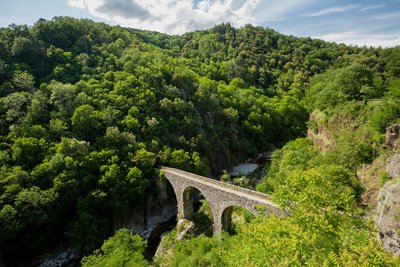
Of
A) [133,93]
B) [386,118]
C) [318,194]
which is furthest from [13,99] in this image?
[386,118]

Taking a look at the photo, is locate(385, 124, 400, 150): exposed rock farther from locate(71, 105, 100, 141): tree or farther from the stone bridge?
locate(71, 105, 100, 141): tree

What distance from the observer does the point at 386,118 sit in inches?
886

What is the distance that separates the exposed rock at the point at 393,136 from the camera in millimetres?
20141

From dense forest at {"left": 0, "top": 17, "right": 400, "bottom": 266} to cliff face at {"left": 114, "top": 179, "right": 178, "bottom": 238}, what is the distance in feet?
3.72

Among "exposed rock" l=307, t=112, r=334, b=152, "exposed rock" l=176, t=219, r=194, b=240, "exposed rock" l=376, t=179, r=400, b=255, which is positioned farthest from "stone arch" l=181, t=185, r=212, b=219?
"exposed rock" l=376, t=179, r=400, b=255

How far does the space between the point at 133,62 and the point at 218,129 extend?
74.0 ft

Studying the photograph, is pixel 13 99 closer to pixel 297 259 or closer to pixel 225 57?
pixel 297 259

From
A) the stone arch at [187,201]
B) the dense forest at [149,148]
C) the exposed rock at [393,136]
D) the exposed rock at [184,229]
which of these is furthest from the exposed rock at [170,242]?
the exposed rock at [393,136]

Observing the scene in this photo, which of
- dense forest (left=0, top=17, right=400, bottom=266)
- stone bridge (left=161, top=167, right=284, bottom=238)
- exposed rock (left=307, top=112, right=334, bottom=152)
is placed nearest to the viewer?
dense forest (left=0, top=17, right=400, bottom=266)

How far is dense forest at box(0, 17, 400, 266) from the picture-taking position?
12.2m

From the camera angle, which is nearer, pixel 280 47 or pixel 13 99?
pixel 13 99

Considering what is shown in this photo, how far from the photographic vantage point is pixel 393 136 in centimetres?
2045

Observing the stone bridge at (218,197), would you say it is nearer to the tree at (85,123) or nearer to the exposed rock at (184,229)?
the exposed rock at (184,229)

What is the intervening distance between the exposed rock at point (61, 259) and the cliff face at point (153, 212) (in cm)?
500
